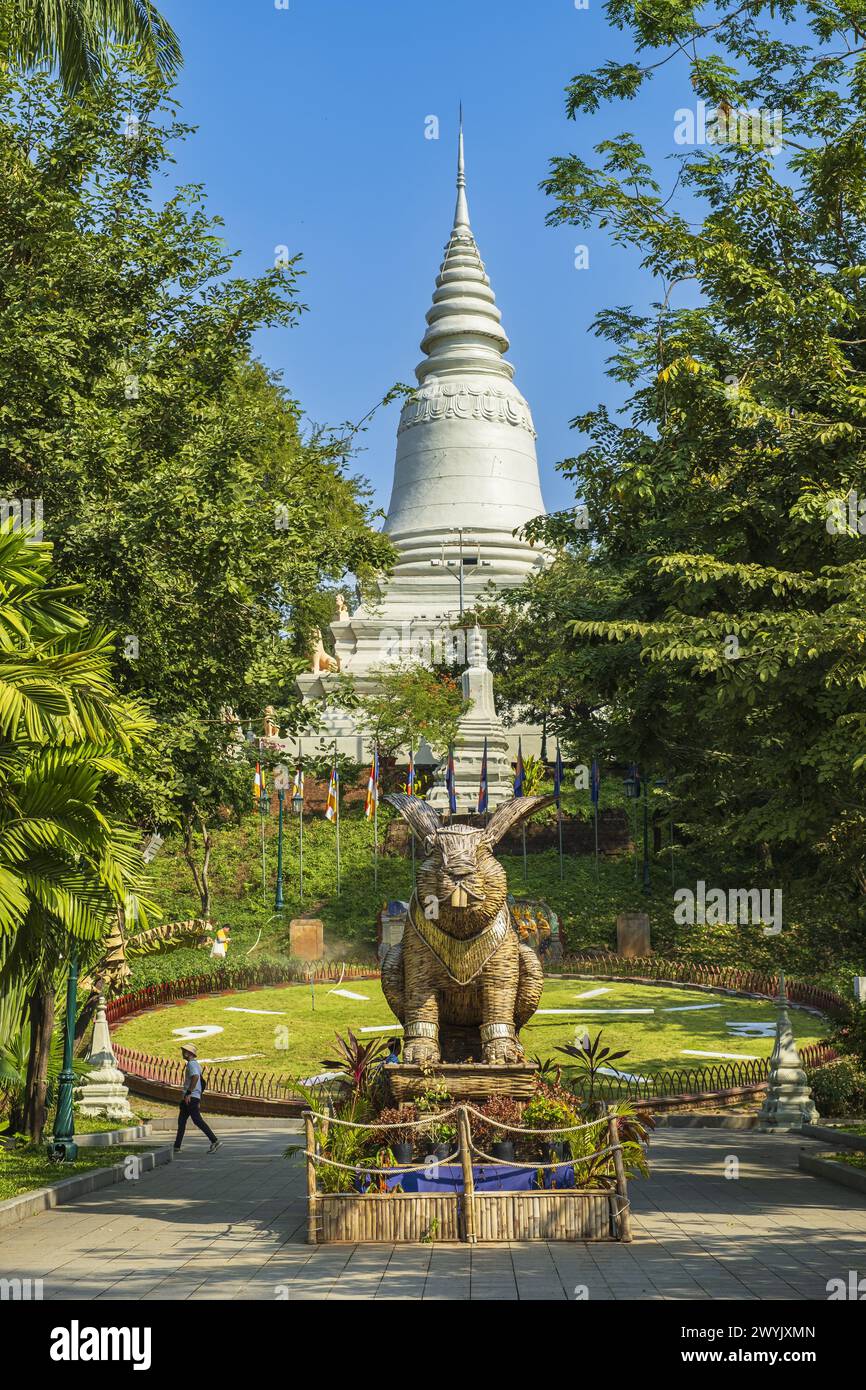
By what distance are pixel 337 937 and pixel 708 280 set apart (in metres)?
21.9

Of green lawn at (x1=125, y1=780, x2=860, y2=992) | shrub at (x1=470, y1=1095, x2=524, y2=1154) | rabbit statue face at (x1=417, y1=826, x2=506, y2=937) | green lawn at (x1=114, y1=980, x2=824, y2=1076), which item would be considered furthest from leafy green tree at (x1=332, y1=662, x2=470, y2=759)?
shrub at (x1=470, y1=1095, x2=524, y2=1154)

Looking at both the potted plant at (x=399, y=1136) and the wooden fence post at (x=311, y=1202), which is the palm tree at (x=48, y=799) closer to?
the wooden fence post at (x=311, y=1202)

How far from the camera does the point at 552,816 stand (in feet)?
129

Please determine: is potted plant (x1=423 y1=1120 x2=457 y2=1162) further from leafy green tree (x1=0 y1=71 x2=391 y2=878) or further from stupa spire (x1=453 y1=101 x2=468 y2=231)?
stupa spire (x1=453 y1=101 x2=468 y2=231)

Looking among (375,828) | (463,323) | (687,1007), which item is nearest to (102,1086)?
(687,1007)

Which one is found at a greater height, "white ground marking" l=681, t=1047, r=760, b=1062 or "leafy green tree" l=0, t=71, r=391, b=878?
"leafy green tree" l=0, t=71, r=391, b=878

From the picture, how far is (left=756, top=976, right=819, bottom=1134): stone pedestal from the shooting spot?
19000mm

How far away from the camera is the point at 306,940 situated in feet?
105

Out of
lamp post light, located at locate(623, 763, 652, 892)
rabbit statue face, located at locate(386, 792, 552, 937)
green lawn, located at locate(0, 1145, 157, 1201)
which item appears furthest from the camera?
lamp post light, located at locate(623, 763, 652, 892)

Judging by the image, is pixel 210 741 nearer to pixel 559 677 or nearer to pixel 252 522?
pixel 252 522

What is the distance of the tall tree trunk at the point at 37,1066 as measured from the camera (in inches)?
635

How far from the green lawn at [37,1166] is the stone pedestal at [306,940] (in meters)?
14.7

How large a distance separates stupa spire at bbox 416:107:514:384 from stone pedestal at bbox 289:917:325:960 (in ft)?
113

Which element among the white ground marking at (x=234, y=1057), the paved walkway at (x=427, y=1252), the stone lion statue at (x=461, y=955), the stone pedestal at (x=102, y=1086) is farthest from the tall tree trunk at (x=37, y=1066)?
the white ground marking at (x=234, y=1057)
